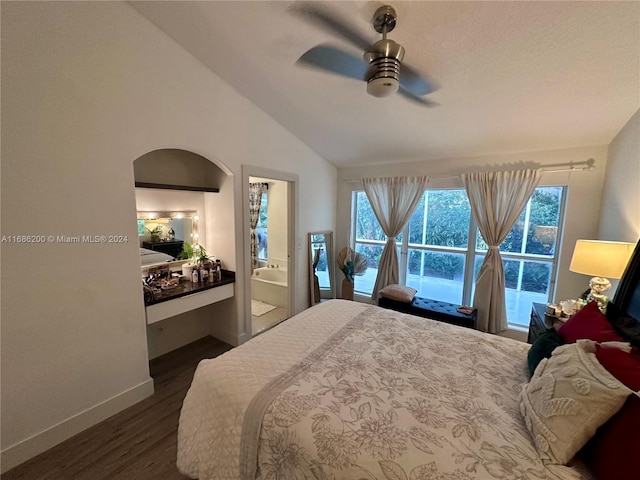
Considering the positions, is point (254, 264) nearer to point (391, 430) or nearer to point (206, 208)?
point (206, 208)

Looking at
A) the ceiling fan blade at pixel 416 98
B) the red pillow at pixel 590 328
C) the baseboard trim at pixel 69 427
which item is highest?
the ceiling fan blade at pixel 416 98

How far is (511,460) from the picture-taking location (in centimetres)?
90

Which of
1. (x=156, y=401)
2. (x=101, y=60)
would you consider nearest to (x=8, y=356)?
(x=156, y=401)

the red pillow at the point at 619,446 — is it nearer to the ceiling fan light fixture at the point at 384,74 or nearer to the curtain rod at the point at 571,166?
the ceiling fan light fixture at the point at 384,74

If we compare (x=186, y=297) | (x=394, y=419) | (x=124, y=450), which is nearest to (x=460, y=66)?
(x=394, y=419)

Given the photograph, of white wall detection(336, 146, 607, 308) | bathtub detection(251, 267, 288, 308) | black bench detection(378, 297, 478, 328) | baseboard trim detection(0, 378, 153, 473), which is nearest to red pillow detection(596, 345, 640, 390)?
black bench detection(378, 297, 478, 328)

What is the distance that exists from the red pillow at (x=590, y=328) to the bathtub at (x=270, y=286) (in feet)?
10.4

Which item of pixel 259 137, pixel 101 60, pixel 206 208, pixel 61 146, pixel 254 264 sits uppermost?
pixel 101 60

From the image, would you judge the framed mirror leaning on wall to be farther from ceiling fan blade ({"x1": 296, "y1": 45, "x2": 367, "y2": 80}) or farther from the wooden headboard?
the wooden headboard

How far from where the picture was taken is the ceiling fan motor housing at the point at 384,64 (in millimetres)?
1415

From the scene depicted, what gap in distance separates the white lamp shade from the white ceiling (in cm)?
112

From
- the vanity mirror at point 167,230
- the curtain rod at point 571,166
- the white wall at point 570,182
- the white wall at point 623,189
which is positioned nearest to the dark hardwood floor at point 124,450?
the vanity mirror at point 167,230

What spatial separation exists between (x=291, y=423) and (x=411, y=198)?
3208 millimetres

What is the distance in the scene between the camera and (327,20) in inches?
62.6
